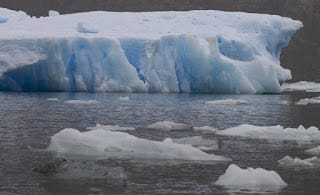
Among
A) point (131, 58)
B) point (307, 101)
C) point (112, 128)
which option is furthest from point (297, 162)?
point (131, 58)

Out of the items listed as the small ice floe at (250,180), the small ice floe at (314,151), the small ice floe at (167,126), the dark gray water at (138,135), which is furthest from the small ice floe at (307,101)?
the small ice floe at (250,180)

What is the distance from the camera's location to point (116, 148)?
19.3 meters

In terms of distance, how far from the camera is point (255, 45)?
45.3 meters

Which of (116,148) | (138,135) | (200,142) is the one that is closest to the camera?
(116,148)

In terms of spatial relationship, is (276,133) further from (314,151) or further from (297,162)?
(297,162)

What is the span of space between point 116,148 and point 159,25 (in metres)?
26.3

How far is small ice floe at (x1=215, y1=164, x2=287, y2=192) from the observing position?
51.2 ft

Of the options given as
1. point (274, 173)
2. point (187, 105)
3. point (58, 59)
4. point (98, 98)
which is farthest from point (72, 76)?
point (274, 173)

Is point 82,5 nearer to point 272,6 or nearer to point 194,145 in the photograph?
point 272,6

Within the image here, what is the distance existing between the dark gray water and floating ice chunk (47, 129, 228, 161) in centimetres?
61

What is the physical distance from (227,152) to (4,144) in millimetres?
6123

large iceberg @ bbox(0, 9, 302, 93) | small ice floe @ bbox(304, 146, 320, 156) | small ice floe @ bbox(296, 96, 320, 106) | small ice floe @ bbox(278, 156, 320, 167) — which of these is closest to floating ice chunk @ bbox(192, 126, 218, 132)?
small ice floe @ bbox(304, 146, 320, 156)

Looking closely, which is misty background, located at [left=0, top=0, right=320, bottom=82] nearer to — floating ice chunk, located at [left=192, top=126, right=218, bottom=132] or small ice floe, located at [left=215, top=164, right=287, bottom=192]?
floating ice chunk, located at [left=192, top=126, right=218, bottom=132]

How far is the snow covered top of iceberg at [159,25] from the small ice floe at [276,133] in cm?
1847
